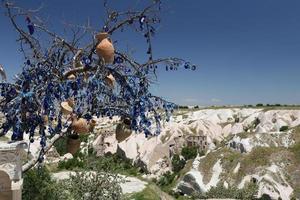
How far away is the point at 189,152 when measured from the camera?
1929 inches

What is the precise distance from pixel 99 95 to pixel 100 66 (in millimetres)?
517

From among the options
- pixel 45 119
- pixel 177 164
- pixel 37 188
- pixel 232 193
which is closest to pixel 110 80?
pixel 45 119

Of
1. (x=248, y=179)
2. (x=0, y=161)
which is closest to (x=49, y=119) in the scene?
(x=0, y=161)

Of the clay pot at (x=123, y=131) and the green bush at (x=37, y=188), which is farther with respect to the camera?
the green bush at (x=37, y=188)

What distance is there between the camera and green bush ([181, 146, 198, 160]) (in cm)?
4850

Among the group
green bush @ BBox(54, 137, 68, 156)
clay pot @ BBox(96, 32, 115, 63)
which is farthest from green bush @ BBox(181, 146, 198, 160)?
clay pot @ BBox(96, 32, 115, 63)

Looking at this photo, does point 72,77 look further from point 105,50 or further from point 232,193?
point 232,193

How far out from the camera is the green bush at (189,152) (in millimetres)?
48500

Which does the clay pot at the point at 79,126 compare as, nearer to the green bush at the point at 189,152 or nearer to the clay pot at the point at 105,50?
the clay pot at the point at 105,50

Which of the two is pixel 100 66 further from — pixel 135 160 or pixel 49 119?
pixel 135 160

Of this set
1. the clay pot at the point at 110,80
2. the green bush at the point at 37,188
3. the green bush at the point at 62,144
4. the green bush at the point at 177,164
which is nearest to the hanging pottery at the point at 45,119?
the green bush at the point at 62,144

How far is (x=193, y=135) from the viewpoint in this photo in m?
53.6

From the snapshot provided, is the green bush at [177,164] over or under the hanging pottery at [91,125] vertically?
under

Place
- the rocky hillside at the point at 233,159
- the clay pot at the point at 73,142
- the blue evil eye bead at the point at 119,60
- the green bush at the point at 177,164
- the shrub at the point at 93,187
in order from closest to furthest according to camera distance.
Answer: the clay pot at the point at 73,142 → the blue evil eye bead at the point at 119,60 → the shrub at the point at 93,187 → the rocky hillside at the point at 233,159 → the green bush at the point at 177,164
